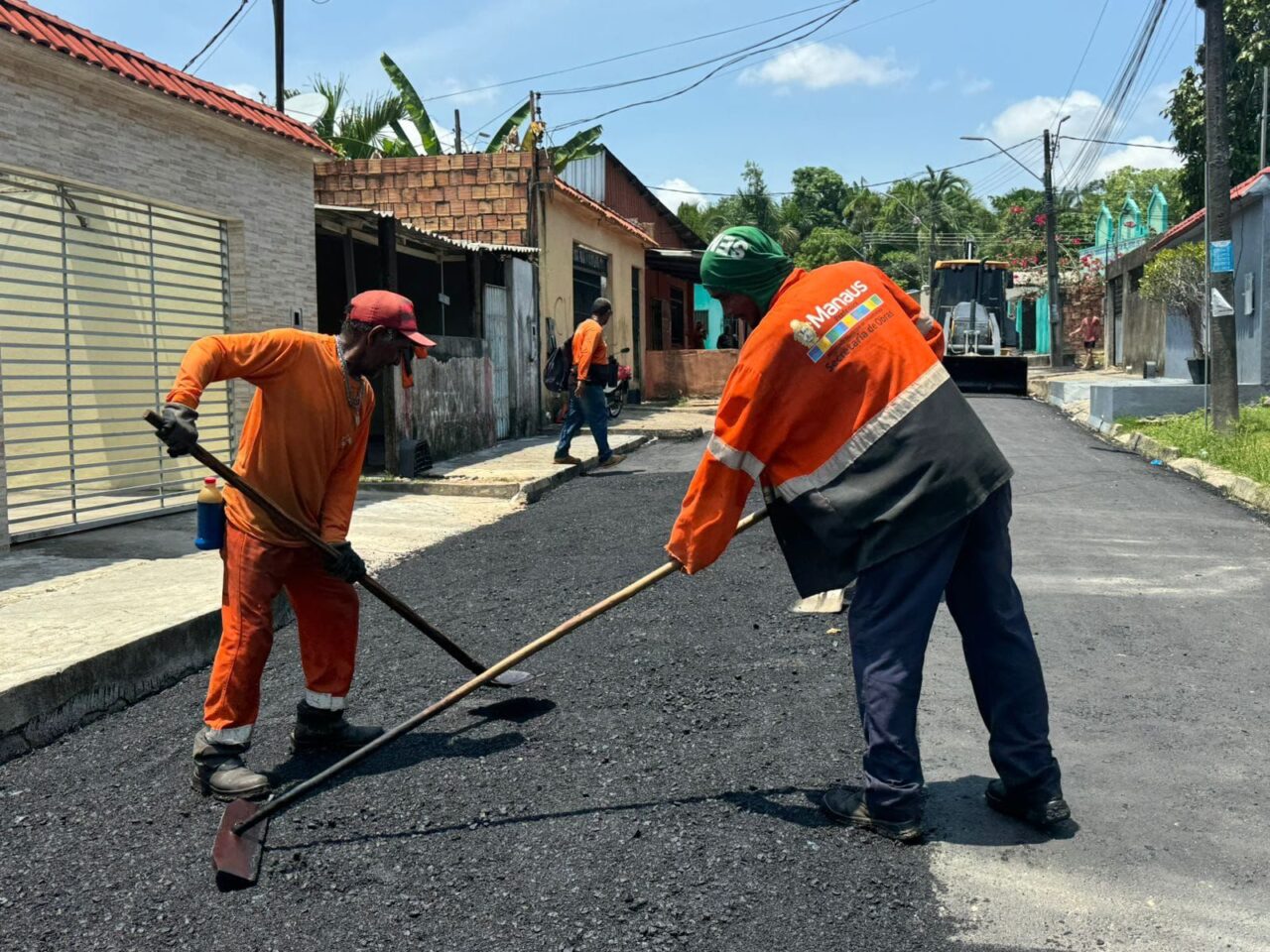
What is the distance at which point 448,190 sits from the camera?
17062mm

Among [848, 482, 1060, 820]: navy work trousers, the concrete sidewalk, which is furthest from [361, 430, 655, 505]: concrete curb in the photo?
[848, 482, 1060, 820]: navy work trousers

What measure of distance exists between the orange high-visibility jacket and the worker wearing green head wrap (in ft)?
0.52

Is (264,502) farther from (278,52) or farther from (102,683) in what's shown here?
(278,52)

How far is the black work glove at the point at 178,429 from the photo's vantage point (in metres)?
3.15

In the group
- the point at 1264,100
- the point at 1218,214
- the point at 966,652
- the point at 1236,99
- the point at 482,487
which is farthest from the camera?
the point at 1236,99

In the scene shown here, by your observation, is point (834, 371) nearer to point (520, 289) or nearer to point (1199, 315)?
point (520, 289)

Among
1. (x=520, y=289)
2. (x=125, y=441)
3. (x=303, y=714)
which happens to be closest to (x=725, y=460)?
(x=303, y=714)

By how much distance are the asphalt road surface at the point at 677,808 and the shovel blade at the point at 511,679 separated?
0.06 m

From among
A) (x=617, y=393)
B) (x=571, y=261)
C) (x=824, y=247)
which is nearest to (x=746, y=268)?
(x=617, y=393)

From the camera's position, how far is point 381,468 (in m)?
12.2

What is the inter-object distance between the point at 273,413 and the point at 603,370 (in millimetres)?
8263

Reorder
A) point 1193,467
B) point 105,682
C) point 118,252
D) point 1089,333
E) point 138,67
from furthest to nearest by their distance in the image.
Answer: point 1089,333 → point 1193,467 → point 118,252 → point 138,67 → point 105,682

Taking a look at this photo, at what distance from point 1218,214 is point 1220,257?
24.4 inches

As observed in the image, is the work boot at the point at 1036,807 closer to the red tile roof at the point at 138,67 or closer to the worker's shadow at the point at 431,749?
the worker's shadow at the point at 431,749
